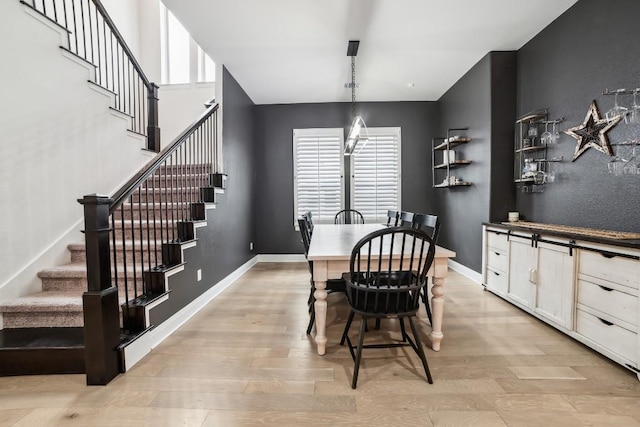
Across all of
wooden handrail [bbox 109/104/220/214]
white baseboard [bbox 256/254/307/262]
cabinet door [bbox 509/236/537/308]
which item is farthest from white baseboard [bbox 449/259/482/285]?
wooden handrail [bbox 109/104/220/214]

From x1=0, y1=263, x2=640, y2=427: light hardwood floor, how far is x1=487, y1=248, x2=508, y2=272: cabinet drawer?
765 millimetres

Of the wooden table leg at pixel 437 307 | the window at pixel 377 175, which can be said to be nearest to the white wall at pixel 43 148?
the wooden table leg at pixel 437 307

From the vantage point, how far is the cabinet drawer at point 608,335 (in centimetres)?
188

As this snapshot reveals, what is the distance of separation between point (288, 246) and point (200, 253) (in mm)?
2593

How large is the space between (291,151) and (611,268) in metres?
4.66

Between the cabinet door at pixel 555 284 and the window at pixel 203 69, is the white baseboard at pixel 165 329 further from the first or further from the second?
the window at pixel 203 69

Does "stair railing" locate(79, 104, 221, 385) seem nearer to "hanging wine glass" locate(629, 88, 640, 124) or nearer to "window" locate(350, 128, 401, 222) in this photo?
"window" locate(350, 128, 401, 222)

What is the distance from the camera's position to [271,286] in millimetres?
3992

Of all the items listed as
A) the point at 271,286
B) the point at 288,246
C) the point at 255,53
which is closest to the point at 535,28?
the point at 255,53

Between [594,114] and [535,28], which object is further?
[535,28]

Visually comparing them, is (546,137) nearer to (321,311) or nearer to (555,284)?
(555,284)

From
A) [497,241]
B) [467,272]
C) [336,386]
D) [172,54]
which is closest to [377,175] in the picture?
[467,272]

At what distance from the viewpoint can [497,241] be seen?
11.2 ft

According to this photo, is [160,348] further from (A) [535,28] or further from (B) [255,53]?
(A) [535,28]
